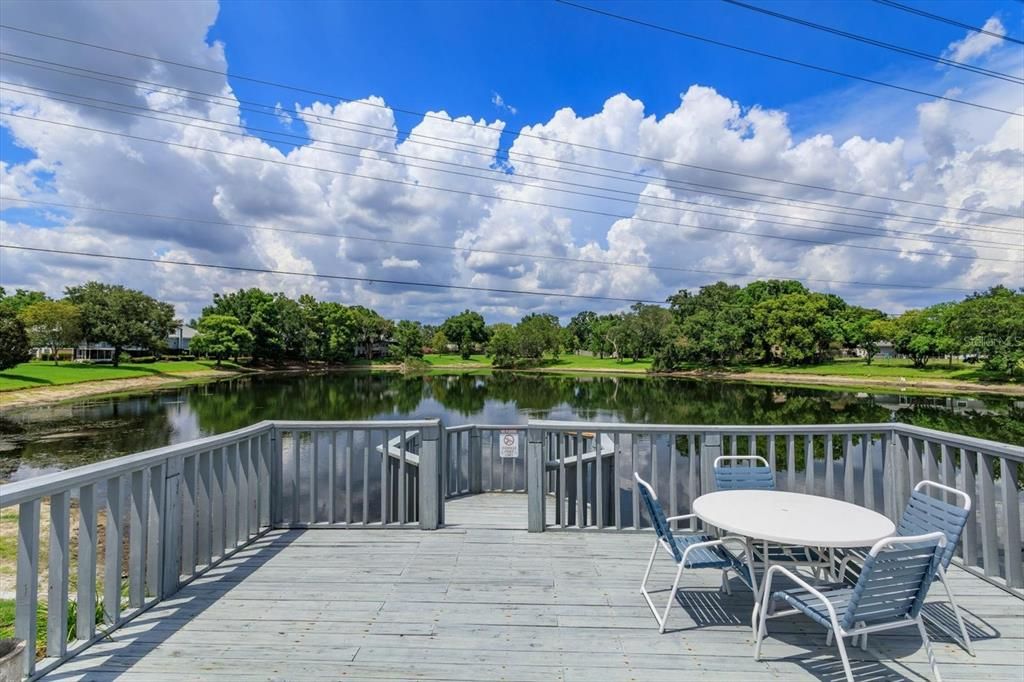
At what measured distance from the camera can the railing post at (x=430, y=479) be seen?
393 cm

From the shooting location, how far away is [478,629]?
2.54 meters

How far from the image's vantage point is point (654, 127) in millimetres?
17641

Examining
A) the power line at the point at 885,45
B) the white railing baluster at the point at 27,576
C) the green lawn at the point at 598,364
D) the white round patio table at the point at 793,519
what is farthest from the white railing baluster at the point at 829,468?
the green lawn at the point at 598,364

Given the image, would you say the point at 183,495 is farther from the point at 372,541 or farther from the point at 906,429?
the point at 906,429

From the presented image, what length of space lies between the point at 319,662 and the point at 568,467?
4.23 m

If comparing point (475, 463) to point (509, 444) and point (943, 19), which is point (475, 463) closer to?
point (509, 444)

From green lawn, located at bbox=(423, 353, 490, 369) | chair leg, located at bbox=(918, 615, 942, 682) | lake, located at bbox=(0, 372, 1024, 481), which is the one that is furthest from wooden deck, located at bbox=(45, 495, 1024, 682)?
green lawn, located at bbox=(423, 353, 490, 369)

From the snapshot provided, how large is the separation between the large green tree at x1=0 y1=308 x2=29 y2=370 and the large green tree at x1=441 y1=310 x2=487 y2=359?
49976 mm

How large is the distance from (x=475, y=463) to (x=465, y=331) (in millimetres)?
68683

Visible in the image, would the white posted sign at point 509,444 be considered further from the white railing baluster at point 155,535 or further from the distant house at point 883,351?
the distant house at point 883,351

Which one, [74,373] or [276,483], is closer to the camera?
[276,483]

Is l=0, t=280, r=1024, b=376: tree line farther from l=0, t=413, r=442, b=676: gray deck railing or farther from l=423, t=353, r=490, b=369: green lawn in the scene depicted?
l=0, t=413, r=442, b=676: gray deck railing

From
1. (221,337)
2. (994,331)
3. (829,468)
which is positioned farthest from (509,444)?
(221,337)

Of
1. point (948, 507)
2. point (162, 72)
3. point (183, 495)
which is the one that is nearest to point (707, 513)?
point (948, 507)
